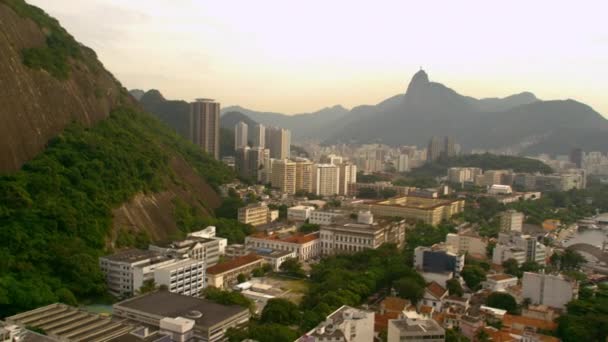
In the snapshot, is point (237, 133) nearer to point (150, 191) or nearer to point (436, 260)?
point (150, 191)

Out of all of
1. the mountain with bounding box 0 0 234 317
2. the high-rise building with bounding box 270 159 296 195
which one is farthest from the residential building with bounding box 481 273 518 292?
the high-rise building with bounding box 270 159 296 195

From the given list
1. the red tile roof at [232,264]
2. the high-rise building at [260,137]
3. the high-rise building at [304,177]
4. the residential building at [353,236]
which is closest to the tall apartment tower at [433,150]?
the high-rise building at [260,137]

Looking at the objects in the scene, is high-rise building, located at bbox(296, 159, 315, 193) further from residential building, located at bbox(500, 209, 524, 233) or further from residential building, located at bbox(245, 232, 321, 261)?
residential building, located at bbox(245, 232, 321, 261)

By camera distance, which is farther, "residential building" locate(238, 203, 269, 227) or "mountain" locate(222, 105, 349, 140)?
"mountain" locate(222, 105, 349, 140)

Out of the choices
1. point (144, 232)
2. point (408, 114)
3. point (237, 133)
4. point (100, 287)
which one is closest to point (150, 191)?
point (144, 232)

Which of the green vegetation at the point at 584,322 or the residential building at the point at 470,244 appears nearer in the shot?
the green vegetation at the point at 584,322

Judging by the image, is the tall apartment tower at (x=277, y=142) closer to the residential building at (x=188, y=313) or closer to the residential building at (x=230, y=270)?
the residential building at (x=230, y=270)
